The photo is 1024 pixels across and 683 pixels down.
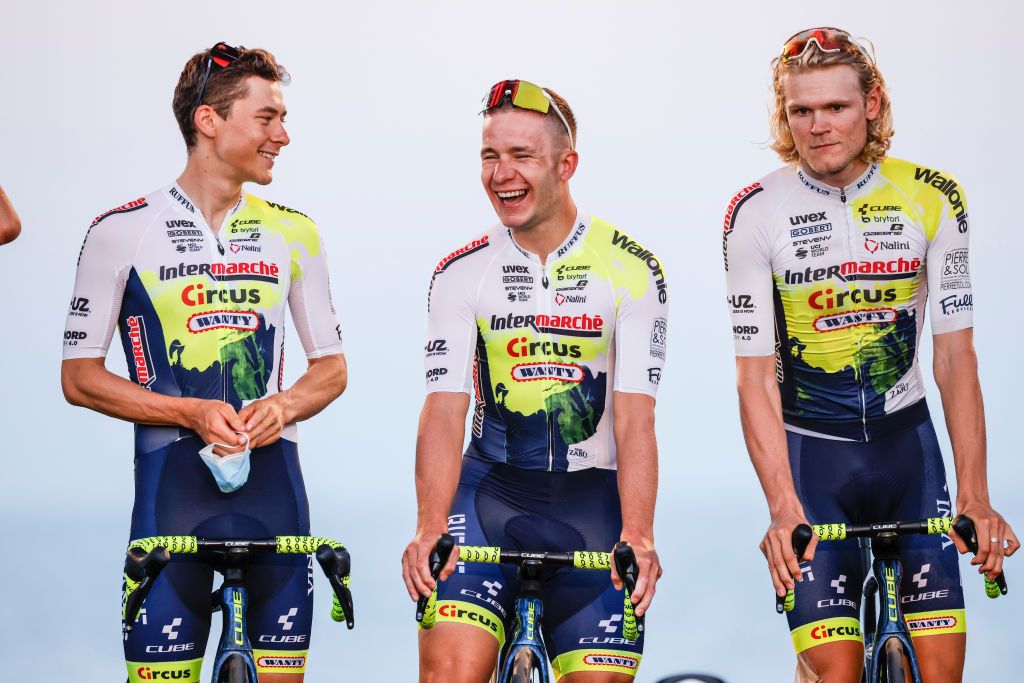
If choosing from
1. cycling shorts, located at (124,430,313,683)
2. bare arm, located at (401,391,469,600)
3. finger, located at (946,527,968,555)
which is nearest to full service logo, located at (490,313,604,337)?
bare arm, located at (401,391,469,600)

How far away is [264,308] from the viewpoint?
5352 mm

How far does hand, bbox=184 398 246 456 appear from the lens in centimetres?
509

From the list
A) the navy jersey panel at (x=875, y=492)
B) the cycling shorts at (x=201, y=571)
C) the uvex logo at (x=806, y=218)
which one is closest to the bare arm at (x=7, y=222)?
the cycling shorts at (x=201, y=571)

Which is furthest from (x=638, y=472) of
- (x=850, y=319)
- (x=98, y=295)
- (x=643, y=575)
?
(x=98, y=295)

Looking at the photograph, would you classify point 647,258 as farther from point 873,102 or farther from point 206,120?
point 206,120

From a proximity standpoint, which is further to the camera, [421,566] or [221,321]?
[221,321]

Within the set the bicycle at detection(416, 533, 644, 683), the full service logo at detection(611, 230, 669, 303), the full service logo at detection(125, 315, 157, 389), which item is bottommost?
the bicycle at detection(416, 533, 644, 683)

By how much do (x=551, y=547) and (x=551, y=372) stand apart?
1.80 ft

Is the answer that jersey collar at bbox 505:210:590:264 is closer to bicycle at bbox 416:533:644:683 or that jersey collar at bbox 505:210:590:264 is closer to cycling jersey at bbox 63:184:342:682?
cycling jersey at bbox 63:184:342:682

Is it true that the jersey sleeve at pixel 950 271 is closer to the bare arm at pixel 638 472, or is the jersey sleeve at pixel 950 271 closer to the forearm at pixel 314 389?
the bare arm at pixel 638 472

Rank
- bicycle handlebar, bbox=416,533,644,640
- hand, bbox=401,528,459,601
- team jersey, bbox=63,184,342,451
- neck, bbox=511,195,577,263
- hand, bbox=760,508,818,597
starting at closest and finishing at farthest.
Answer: bicycle handlebar, bbox=416,533,644,640 → hand, bbox=401,528,459,601 → hand, bbox=760,508,818,597 → team jersey, bbox=63,184,342,451 → neck, bbox=511,195,577,263

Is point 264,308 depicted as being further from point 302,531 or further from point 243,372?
point 302,531

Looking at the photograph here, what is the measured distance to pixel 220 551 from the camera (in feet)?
16.1

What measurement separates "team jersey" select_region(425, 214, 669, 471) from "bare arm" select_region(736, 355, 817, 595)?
1.02 feet
